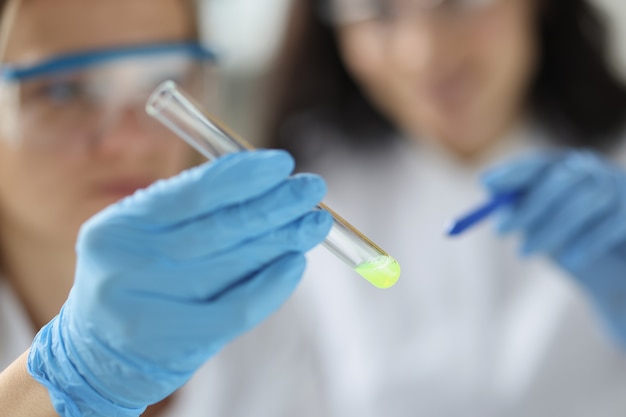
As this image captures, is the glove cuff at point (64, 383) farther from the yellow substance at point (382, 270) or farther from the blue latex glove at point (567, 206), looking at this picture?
the blue latex glove at point (567, 206)

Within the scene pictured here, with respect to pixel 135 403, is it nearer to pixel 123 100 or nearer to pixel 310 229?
pixel 310 229

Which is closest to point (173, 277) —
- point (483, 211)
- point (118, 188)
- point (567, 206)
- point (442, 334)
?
point (118, 188)

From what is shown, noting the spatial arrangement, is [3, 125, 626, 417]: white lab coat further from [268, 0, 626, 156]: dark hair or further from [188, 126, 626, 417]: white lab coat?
[268, 0, 626, 156]: dark hair

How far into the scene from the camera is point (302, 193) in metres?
0.73

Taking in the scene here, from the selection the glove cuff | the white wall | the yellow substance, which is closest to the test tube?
the yellow substance

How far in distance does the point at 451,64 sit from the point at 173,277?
0.99 meters

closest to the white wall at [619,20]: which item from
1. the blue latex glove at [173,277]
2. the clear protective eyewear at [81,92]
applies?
the clear protective eyewear at [81,92]

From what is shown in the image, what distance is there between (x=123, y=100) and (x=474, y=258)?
85 centimetres

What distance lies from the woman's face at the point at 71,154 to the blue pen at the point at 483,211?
495 millimetres

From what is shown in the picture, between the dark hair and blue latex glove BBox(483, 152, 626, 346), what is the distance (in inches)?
18.2

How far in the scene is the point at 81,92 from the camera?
3.66 ft

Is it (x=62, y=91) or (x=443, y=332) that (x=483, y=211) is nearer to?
(x=443, y=332)

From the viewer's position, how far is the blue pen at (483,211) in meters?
1.11

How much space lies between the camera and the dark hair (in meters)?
1.72
